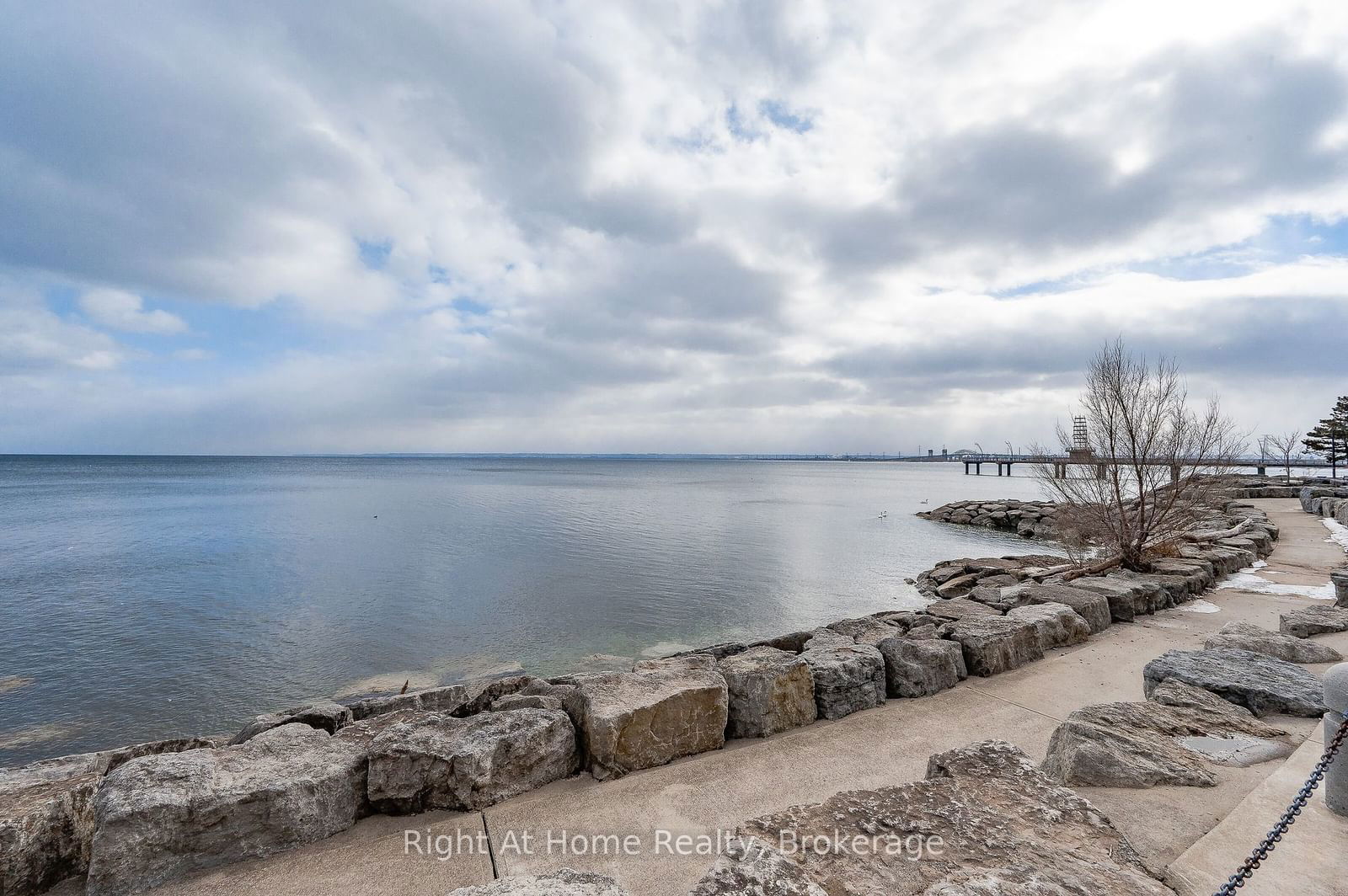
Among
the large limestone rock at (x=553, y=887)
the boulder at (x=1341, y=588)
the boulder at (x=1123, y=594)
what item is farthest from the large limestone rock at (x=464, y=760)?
the boulder at (x=1341, y=588)

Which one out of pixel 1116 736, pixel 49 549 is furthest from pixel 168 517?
pixel 1116 736

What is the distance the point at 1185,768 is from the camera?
3.41m

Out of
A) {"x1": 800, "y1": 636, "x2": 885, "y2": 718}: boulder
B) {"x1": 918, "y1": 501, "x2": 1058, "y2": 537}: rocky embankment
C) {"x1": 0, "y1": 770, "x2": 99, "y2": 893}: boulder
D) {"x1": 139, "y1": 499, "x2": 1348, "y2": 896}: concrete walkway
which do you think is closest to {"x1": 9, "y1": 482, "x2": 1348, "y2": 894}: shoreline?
{"x1": 800, "y1": 636, "x2": 885, "y2": 718}: boulder

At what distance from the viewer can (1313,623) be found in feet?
21.0

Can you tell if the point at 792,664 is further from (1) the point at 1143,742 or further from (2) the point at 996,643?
(2) the point at 996,643

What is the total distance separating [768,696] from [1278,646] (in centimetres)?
511

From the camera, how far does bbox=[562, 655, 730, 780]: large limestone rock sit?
373cm

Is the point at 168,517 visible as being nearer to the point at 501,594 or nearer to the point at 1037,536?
the point at 501,594

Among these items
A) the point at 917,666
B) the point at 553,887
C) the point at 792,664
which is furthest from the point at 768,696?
the point at 553,887

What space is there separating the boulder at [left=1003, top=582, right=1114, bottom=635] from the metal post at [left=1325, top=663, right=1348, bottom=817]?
4.53 meters

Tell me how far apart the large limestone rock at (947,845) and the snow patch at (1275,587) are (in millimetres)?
9504

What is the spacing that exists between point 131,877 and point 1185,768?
562cm

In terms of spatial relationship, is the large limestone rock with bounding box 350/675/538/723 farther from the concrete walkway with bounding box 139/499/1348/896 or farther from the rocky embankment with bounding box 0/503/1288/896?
the concrete walkway with bounding box 139/499/1348/896

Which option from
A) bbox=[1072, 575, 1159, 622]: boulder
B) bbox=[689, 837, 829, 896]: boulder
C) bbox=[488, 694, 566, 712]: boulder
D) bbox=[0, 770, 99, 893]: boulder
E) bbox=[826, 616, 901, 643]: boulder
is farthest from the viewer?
bbox=[1072, 575, 1159, 622]: boulder
